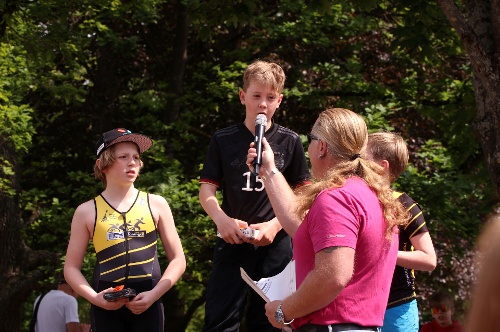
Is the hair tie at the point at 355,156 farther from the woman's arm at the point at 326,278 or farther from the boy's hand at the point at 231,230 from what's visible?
the boy's hand at the point at 231,230

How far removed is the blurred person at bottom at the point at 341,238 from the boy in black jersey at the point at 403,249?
1.17m

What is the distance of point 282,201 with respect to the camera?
13.9 ft

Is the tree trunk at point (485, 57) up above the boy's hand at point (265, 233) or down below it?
above

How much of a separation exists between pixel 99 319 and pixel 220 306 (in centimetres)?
71

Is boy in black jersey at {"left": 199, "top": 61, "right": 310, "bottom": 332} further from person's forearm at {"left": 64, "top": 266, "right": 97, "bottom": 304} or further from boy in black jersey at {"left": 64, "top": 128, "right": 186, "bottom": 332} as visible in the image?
person's forearm at {"left": 64, "top": 266, "right": 97, "bottom": 304}

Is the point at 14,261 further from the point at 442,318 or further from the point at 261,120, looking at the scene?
the point at 261,120

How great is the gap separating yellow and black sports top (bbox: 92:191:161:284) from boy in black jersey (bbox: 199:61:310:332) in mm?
410

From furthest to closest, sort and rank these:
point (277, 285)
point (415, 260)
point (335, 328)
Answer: point (415, 260) < point (277, 285) < point (335, 328)

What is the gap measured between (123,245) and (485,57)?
150 inches

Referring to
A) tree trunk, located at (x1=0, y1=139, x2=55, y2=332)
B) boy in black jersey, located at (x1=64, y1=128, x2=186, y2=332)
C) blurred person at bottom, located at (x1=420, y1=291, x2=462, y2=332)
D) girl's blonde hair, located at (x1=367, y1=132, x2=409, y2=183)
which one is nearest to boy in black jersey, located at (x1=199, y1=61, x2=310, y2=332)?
boy in black jersey, located at (x1=64, y1=128, x2=186, y2=332)

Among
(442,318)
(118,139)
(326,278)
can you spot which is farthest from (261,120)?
(442,318)

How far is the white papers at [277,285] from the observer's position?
3816 millimetres

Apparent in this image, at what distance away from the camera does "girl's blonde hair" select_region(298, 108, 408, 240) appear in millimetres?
3645

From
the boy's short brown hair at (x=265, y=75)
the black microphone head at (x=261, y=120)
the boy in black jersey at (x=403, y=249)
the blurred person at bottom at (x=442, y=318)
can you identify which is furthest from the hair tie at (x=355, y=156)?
the blurred person at bottom at (x=442, y=318)
